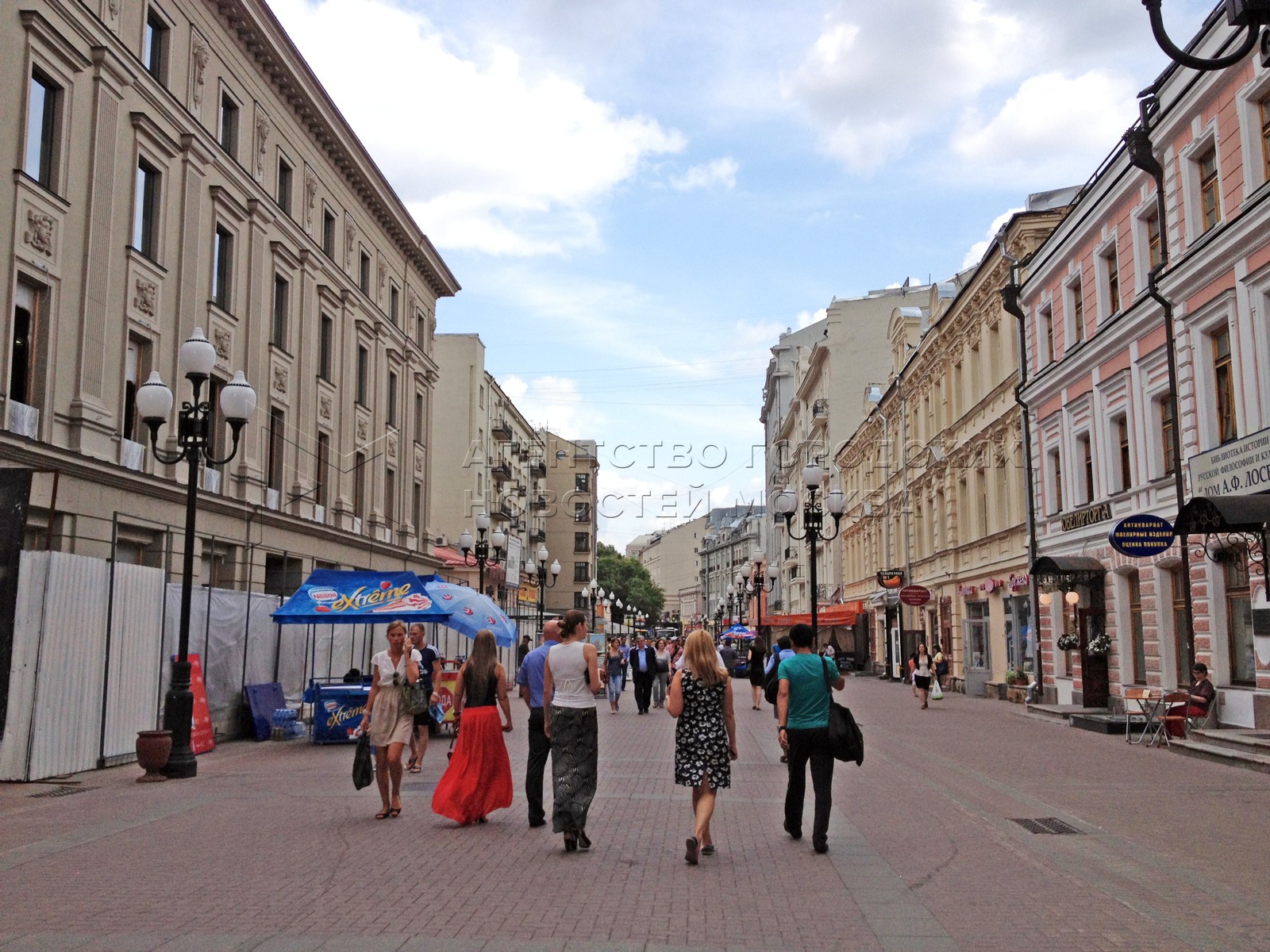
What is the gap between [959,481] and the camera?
3694 cm

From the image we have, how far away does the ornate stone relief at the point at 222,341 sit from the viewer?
25.3 metres

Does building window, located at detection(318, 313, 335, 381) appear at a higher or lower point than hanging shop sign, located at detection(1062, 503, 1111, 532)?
higher

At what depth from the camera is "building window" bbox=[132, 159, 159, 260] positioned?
2217cm


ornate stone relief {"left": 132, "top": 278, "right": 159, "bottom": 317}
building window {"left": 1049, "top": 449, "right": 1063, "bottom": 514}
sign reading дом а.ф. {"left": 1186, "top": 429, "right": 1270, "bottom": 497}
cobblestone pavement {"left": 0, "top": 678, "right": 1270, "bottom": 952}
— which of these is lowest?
cobblestone pavement {"left": 0, "top": 678, "right": 1270, "bottom": 952}

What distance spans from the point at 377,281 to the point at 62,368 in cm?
1967

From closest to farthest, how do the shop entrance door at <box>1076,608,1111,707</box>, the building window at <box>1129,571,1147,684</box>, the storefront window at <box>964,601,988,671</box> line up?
the building window at <box>1129,571,1147,684</box>, the shop entrance door at <box>1076,608,1111,707</box>, the storefront window at <box>964,601,988,671</box>

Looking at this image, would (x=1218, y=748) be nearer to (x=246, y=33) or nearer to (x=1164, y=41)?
(x=1164, y=41)

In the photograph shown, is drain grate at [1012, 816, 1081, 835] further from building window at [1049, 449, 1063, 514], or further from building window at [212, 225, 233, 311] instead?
building window at [212, 225, 233, 311]

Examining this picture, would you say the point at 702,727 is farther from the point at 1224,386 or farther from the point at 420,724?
the point at 1224,386

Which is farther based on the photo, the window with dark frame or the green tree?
the green tree

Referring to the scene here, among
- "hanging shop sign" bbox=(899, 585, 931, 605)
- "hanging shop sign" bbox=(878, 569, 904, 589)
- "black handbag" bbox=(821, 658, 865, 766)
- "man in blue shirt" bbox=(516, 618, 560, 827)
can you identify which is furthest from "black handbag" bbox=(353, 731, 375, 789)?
"hanging shop sign" bbox=(878, 569, 904, 589)

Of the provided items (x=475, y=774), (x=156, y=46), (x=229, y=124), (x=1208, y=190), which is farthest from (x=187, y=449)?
(x=1208, y=190)

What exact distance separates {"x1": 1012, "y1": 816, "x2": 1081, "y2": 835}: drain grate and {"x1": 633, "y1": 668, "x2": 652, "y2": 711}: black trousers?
50.8ft

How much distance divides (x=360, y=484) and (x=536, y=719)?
27.1m
